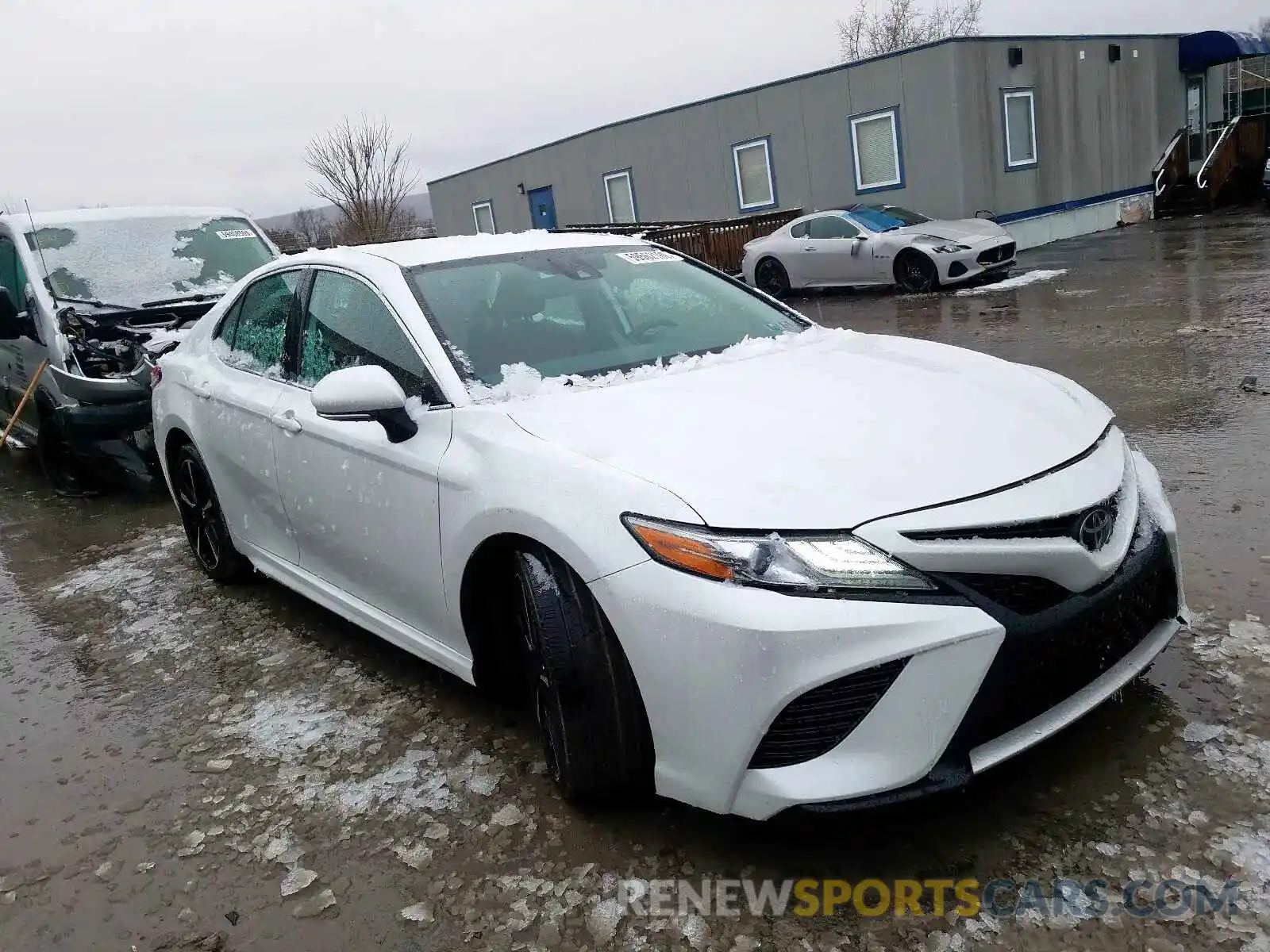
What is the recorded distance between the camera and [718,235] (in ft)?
59.8

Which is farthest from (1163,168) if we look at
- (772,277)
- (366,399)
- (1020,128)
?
(366,399)

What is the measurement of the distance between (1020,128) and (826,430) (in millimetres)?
17429

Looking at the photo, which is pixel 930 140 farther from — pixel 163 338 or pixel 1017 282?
pixel 163 338

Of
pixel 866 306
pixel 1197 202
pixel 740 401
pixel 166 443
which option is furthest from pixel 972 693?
pixel 1197 202

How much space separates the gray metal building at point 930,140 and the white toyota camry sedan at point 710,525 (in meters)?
14.6

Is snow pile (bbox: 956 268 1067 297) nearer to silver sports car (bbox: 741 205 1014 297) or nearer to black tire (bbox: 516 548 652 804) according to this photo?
silver sports car (bbox: 741 205 1014 297)

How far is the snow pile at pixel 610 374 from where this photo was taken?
2.95 m

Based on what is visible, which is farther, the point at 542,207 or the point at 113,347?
the point at 542,207

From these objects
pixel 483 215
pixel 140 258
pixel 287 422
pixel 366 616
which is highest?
pixel 483 215

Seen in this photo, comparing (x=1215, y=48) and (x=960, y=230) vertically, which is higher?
(x=1215, y=48)

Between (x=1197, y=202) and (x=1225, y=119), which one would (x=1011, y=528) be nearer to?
(x=1197, y=202)

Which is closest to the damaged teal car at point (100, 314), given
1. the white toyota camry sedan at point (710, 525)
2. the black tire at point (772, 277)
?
the white toyota camry sedan at point (710, 525)

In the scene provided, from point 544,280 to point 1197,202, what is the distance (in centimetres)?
2240

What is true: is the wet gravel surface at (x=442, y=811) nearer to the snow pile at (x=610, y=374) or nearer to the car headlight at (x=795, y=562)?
the car headlight at (x=795, y=562)
